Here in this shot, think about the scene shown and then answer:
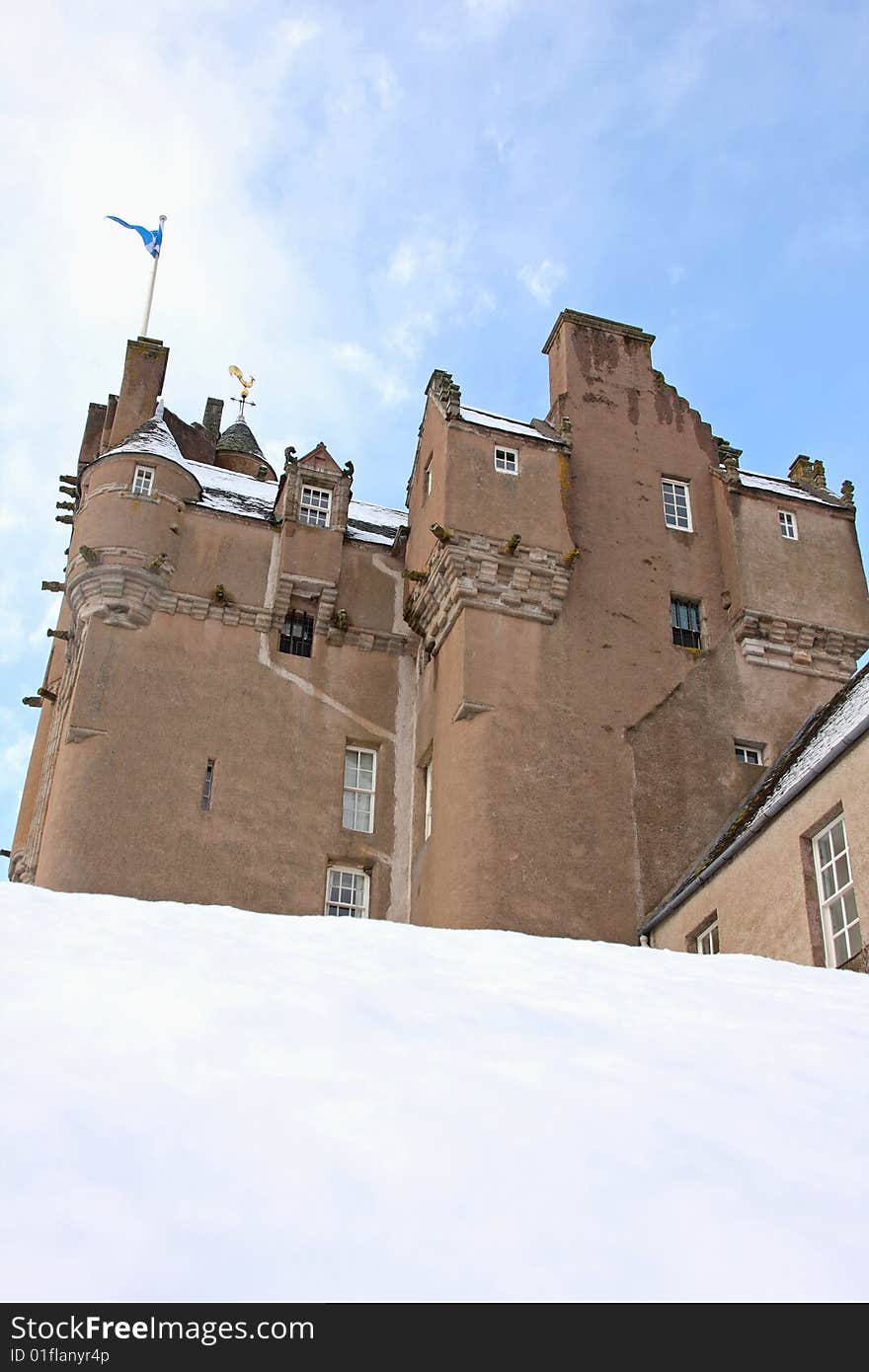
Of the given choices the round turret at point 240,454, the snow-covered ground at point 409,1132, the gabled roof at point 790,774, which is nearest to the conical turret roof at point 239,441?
the round turret at point 240,454

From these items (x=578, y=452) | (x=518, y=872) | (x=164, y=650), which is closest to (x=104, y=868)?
(x=164, y=650)

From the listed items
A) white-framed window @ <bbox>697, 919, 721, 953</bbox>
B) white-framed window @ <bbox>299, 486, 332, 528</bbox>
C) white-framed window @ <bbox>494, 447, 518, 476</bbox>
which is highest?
white-framed window @ <bbox>299, 486, 332, 528</bbox>

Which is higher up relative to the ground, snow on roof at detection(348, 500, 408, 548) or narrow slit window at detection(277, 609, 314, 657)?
snow on roof at detection(348, 500, 408, 548)

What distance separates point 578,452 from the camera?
28031mm

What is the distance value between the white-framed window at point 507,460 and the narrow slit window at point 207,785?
8256 mm

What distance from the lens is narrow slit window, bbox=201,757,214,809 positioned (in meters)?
25.1

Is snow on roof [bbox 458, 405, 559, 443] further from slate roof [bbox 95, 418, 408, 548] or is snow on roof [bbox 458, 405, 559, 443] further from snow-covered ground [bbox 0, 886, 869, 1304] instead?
snow-covered ground [bbox 0, 886, 869, 1304]

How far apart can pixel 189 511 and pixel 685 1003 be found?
848 inches

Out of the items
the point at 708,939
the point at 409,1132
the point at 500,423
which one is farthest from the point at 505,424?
the point at 409,1132

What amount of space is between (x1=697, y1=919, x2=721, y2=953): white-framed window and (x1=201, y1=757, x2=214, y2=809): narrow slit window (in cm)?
948

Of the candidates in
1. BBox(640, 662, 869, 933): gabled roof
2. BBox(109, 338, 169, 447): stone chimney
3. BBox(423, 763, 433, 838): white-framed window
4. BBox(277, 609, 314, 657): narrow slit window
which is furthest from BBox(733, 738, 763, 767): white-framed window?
BBox(109, 338, 169, 447): stone chimney

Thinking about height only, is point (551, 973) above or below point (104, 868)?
below

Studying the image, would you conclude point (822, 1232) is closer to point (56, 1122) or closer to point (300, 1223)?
point (300, 1223)

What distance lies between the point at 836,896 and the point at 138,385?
21876mm
